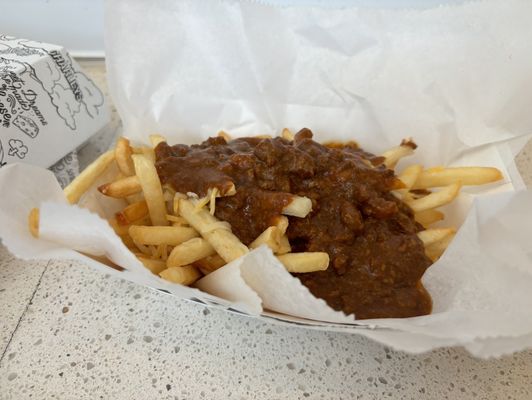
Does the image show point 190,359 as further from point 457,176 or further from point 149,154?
point 457,176

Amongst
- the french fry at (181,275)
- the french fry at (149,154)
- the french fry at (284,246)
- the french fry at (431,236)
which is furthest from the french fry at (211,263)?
the french fry at (431,236)

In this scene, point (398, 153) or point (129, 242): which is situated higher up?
point (398, 153)

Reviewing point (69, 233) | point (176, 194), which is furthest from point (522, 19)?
point (69, 233)

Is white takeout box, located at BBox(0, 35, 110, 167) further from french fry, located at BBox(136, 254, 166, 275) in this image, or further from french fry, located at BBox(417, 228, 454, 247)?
french fry, located at BBox(417, 228, 454, 247)

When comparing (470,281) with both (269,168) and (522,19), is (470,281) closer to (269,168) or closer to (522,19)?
(269,168)

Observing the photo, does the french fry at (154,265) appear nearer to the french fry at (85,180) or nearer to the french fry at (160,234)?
the french fry at (160,234)

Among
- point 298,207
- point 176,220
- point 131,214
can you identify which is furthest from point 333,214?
point 131,214
